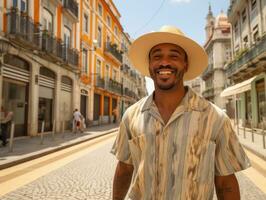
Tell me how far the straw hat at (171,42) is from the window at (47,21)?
1512 cm

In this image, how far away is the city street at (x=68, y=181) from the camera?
15.4ft

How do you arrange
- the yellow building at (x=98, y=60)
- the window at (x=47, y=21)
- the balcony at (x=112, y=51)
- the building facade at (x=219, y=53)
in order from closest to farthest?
the window at (x=47, y=21) < the yellow building at (x=98, y=60) < the balcony at (x=112, y=51) < the building facade at (x=219, y=53)

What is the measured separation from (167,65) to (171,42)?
185 millimetres

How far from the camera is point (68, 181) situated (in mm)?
5699

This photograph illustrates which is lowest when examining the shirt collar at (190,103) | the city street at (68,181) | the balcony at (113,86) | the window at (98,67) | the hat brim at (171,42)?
the city street at (68,181)

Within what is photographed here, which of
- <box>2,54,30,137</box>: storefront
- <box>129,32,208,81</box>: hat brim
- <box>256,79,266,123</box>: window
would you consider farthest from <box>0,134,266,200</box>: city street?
<box>256,79,266,123</box>: window

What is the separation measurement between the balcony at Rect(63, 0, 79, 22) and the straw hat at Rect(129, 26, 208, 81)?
57.8 ft

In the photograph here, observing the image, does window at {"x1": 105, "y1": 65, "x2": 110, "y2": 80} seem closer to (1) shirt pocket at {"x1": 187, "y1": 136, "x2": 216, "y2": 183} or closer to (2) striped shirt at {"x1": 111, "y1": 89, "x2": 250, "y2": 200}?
(2) striped shirt at {"x1": 111, "y1": 89, "x2": 250, "y2": 200}

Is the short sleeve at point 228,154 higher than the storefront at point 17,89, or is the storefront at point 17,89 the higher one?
the storefront at point 17,89

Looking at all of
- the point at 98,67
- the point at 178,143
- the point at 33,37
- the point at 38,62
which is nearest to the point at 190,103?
the point at 178,143

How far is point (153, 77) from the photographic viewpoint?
5.80 feet

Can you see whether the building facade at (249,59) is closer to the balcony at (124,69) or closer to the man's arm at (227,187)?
the man's arm at (227,187)

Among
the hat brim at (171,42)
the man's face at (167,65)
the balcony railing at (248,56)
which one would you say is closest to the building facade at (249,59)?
the balcony railing at (248,56)

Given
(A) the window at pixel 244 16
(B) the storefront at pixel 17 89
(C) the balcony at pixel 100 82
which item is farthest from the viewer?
(C) the balcony at pixel 100 82
